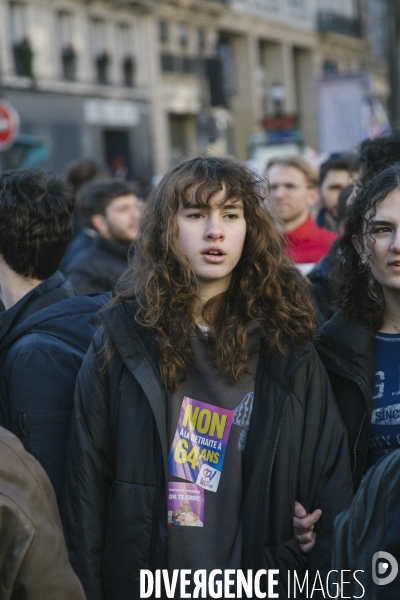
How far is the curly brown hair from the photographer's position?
3.02 m

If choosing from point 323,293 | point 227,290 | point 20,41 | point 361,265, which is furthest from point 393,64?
point 227,290

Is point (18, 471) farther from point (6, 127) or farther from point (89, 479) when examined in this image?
point (6, 127)

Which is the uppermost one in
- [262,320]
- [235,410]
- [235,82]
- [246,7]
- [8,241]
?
[246,7]

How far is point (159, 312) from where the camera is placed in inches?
120

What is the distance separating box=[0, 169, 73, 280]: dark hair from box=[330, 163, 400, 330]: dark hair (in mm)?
982

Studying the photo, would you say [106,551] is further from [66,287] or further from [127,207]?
[127,207]

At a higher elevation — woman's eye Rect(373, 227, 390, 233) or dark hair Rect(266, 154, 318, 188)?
dark hair Rect(266, 154, 318, 188)

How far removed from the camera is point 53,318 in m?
3.31

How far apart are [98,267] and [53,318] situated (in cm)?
324

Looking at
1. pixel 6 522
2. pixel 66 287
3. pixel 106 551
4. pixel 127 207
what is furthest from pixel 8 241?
pixel 127 207

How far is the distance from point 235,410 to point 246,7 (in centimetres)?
3969

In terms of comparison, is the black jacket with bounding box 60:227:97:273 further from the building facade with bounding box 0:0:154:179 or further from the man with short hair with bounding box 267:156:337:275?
the building facade with bounding box 0:0:154:179

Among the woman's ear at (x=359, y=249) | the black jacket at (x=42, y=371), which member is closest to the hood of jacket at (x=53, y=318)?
the black jacket at (x=42, y=371)

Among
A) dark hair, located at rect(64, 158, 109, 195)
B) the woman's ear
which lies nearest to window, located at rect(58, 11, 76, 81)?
dark hair, located at rect(64, 158, 109, 195)
